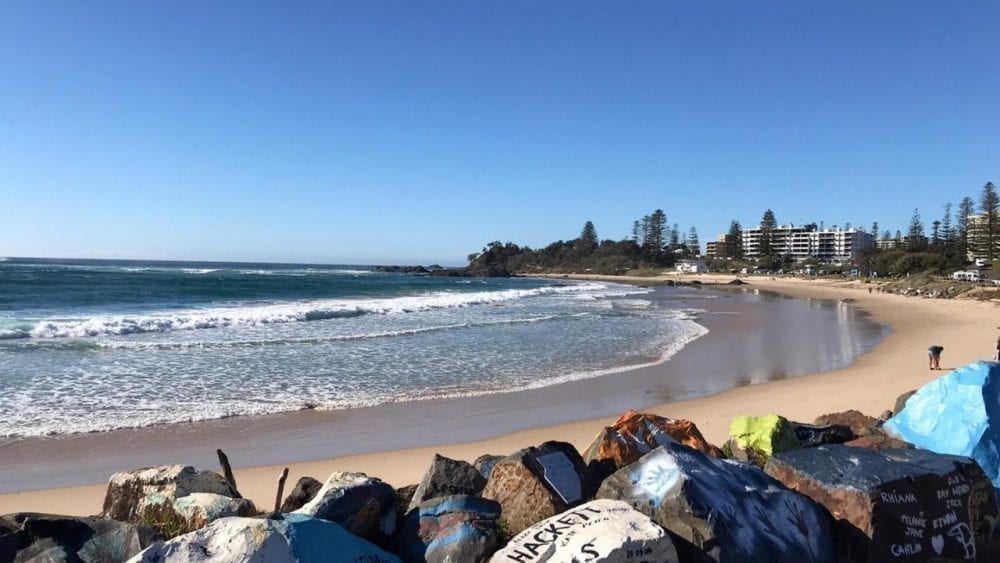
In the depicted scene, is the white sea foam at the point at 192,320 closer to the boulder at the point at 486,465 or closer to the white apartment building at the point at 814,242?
the boulder at the point at 486,465

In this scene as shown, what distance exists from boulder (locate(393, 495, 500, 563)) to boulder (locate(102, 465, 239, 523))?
4.71ft

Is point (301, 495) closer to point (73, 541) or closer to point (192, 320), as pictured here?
point (73, 541)

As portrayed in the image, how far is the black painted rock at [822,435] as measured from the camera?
5.96 metres

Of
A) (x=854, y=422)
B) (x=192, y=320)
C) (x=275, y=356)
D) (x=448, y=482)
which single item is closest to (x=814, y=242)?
(x=192, y=320)

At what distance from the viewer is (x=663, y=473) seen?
3.85m

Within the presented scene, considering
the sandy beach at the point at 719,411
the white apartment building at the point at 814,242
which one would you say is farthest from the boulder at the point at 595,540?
the white apartment building at the point at 814,242

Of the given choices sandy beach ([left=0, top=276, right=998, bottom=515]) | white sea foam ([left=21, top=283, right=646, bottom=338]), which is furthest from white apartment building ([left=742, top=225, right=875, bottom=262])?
sandy beach ([left=0, top=276, right=998, bottom=515])

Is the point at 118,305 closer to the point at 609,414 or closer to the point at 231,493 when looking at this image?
the point at 609,414

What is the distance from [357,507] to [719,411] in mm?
8487

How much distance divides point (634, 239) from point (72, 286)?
12576 cm

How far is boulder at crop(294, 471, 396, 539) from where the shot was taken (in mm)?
4062

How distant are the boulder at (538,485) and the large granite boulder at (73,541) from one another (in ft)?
6.88

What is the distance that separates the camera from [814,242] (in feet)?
470

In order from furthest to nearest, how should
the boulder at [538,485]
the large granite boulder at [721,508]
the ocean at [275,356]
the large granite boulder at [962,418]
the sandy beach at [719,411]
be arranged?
the ocean at [275,356]
the sandy beach at [719,411]
the large granite boulder at [962,418]
the boulder at [538,485]
the large granite boulder at [721,508]
